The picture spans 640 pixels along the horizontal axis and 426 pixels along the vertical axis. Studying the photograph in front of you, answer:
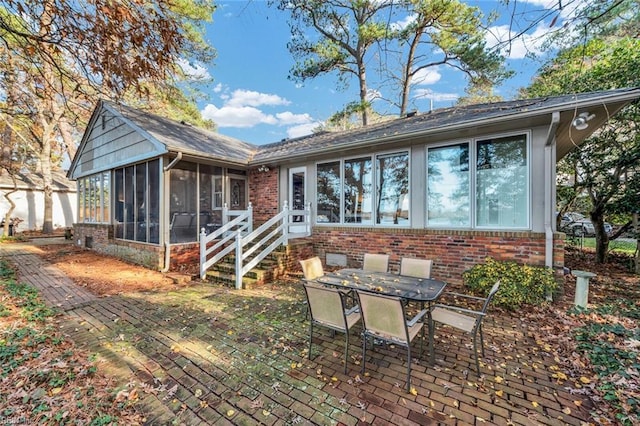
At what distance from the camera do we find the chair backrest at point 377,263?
5.05 metres

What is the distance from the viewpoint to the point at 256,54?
8.17 metres

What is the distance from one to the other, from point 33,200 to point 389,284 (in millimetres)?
24240

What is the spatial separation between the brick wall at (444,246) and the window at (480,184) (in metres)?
0.26

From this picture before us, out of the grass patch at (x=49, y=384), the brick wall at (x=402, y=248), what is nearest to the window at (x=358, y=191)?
the brick wall at (x=402, y=248)

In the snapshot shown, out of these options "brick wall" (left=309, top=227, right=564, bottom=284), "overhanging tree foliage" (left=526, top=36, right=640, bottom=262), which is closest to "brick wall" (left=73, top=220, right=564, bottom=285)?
"brick wall" (left=309, top=227, right=564, bottom=284)

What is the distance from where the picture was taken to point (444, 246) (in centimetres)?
617

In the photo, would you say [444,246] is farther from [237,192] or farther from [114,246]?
[114,246]

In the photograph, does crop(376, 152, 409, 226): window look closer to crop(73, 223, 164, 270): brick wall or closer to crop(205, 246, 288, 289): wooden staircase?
crop(205, 246, 288, 289): wooden staircase

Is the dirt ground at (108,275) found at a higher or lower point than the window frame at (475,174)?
lower

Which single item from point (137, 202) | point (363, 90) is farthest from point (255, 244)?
point (363, 90)

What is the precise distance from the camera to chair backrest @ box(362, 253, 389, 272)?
16.6 ft

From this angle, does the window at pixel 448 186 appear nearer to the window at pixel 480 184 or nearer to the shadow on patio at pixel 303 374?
the window at pixel 480 184

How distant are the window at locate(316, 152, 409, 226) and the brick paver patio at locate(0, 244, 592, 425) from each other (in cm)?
319

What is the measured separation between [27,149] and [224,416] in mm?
26814
